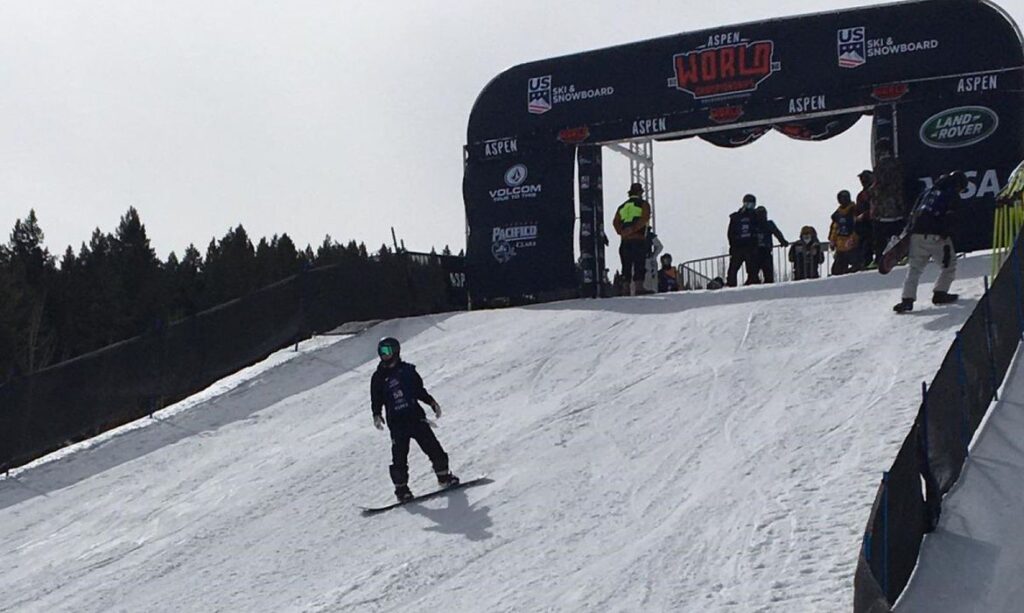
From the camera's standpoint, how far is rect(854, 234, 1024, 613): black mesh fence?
873cm

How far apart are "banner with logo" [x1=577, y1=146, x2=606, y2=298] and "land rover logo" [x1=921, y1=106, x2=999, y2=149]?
563 centimetres

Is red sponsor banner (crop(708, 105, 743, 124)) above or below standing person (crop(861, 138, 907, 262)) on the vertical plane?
→ above

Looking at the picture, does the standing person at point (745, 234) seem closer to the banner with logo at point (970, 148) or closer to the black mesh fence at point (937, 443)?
the banner with logo at point (970, 148)

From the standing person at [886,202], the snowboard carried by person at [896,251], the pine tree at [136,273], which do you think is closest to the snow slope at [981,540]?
the snowboard carried by person at [896,251]

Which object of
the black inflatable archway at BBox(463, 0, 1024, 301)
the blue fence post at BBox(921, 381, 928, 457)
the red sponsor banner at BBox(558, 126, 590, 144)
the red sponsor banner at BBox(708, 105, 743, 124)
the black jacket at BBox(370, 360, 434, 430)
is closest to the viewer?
the blue fence post at BBox(921, 381, 928, 457)

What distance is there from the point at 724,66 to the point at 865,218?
3.65 meters

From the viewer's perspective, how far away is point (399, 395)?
13.7 metres

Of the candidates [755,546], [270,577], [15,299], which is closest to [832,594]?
[755,546]

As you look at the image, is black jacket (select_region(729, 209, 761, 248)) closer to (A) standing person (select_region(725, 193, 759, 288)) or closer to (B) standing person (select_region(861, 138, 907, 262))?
(A) standing person (select_region(725, 193, 759, 288))

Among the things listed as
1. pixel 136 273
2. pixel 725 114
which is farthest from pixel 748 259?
pixel 136 273

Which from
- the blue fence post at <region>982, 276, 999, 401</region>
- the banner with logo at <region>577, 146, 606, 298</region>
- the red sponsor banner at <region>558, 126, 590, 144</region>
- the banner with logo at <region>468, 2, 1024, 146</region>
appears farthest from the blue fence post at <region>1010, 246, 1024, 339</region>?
the red sponsor banner at <region>558, 126, 590, 144</region>

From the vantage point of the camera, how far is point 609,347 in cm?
1844

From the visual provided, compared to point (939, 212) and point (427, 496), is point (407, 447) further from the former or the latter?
point (939, 212)

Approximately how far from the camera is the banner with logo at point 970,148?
71.3 feet
